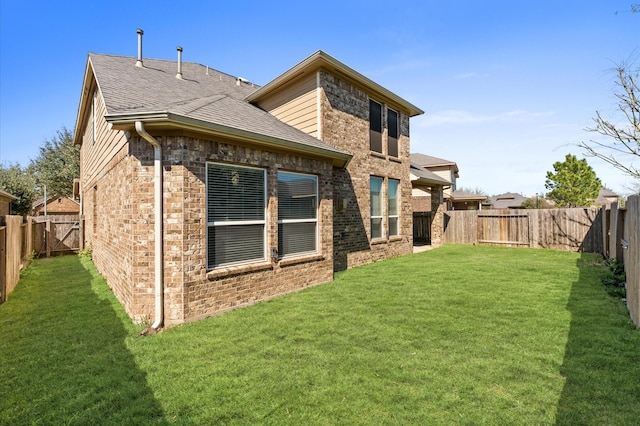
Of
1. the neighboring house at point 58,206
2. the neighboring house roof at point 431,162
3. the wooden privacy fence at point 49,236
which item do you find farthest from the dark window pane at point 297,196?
the neighboring house at point 58,206

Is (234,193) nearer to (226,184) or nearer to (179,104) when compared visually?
(226,184)

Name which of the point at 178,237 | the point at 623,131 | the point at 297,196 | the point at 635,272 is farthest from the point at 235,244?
the point at 623,131

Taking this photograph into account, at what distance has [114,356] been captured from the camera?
390cm

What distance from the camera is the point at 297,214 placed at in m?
7.01

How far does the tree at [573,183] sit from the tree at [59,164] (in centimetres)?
4698

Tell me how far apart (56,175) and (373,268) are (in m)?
31.2

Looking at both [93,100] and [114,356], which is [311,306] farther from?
[93,100]

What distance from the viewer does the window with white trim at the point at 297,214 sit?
263 inches

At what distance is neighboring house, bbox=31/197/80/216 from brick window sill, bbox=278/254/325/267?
96.8 ft

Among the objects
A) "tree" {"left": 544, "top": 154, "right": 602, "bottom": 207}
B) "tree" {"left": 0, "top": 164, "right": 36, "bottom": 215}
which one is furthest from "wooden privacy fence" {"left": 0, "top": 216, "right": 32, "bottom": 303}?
"tree" {"left": 544, "top": 154, "right": 602, "bottom": 207}

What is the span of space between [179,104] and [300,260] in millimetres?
4174

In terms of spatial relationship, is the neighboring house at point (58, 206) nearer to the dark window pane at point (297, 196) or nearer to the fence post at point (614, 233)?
the dark window pane at point (297, 196)

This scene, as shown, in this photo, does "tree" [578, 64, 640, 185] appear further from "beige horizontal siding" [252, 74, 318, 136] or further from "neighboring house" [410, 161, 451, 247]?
"beige horizontal siding" [252, 74, 318, 136]

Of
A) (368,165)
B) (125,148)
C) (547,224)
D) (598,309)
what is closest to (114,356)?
(125,148)
